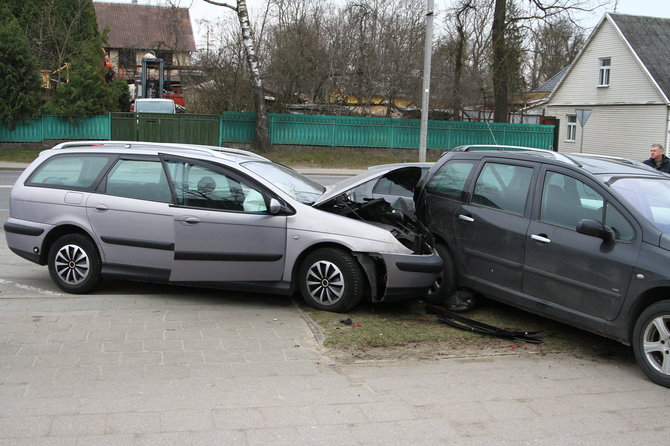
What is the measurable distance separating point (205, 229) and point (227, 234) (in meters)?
0.23

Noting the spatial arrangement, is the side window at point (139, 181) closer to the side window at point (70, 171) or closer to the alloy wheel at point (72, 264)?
the side window at point (70, 171)

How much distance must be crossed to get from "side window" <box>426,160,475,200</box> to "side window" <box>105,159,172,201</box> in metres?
2.82

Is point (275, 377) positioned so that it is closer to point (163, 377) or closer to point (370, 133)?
point (163, 377)

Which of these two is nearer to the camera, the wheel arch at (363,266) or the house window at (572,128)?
the wheel arch at (363,266)

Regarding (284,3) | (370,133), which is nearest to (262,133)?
(370,133)

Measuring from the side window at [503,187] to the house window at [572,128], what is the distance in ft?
118

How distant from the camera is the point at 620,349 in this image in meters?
5.81

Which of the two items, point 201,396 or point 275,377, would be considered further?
point 275,377

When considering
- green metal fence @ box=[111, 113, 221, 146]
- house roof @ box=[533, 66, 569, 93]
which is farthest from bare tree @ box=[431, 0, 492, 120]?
green metal fence @ box=[111, 113, 221, 146]

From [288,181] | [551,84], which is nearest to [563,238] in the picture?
[288,181]

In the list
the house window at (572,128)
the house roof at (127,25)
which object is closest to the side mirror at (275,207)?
the house window at (572,128)

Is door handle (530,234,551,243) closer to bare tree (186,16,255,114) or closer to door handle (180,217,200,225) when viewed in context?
door handle (180,217,200,225)

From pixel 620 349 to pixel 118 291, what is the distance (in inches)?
199

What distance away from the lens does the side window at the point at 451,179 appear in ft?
22.5
